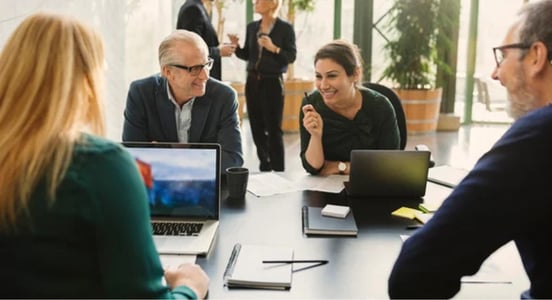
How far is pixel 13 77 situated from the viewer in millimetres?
1030

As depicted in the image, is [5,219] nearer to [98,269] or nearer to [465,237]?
[98,269]

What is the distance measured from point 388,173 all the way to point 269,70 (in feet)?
9.06

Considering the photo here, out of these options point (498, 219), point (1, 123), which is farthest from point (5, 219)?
point (498, 219)

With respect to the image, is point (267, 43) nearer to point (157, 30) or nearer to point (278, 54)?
point (278, 54)

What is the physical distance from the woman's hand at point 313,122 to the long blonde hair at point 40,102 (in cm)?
154

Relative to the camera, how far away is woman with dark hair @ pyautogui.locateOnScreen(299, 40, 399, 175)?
2619 millimetres

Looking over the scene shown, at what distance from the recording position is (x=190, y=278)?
1.28m

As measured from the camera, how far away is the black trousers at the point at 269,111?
468cm

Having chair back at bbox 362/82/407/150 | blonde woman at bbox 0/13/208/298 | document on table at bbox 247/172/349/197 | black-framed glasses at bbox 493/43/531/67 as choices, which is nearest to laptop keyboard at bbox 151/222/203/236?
document on table at bbox 247/172/349/197

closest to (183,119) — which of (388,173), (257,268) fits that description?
(388,173)

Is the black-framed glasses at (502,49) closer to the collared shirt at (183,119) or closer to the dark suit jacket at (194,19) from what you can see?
the collared shirt at (183,119)

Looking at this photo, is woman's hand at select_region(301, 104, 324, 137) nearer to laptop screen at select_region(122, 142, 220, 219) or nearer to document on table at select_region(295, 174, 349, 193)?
document on table at select_region(295, 174, 349, 193)

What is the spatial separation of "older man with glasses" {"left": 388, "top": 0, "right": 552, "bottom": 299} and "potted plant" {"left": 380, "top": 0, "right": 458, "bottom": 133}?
218 inches

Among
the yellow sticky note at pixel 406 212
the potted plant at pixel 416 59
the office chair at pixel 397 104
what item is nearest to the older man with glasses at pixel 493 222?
the yellow sticky note at pixel 406 212
